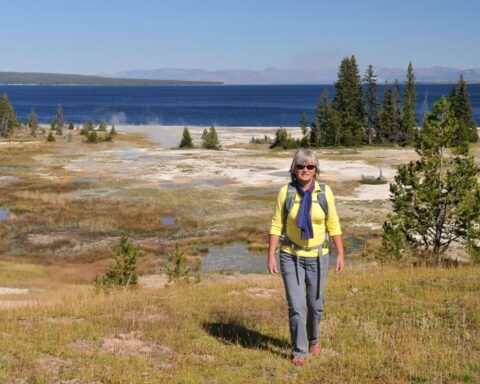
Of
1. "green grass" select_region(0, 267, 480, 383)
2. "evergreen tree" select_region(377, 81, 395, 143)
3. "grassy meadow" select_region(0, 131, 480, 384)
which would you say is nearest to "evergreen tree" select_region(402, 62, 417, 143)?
"evergreen tree" select_region(377, 81, 395, 143)

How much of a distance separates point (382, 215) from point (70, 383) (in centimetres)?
3636

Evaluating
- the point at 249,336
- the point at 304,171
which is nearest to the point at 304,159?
the point at 304,171

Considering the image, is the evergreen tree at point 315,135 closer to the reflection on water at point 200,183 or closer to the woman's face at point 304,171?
the reflection on water at point 200,183

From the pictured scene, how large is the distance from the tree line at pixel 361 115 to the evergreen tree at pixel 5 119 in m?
53.2

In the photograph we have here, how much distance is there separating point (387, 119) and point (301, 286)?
92415mm

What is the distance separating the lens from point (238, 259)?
32281mm

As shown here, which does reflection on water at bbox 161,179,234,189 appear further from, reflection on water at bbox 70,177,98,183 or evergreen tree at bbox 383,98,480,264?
evergreen tree at bbox 383,98,480,264

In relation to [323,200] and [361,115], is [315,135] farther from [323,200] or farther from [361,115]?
[323,200]

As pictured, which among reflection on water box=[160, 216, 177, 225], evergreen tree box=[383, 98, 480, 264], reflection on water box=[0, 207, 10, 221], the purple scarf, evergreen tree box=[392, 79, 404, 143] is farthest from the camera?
evergreen tree box=[392, 79, 404, 143]

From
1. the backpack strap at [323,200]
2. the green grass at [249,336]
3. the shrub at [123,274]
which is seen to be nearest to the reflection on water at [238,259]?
the shrub at [123,274]

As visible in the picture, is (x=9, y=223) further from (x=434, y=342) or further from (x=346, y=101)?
(x=346, y=101)

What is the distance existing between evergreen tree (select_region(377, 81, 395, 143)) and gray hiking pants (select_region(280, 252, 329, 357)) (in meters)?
90.1

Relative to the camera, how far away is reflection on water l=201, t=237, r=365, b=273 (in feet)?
99.1

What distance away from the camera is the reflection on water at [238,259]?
30217 mm
